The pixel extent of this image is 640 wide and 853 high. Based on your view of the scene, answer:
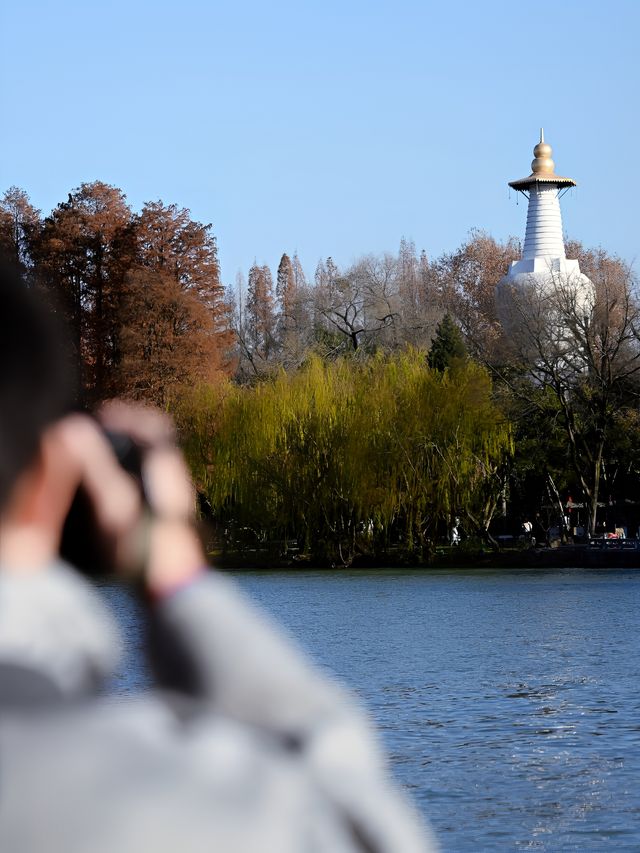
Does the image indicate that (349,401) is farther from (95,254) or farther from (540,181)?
(540,181)

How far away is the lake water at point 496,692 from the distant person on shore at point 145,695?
42mm

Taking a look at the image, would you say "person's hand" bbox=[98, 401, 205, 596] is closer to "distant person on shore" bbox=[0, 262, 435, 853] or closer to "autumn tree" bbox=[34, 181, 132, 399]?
"distant person on shore" bbox=[0, 262, 435, 853]

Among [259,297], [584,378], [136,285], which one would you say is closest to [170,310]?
[136,285]

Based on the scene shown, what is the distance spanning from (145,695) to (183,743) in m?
0.08

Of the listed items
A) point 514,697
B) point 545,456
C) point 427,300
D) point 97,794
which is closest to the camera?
point 97,794

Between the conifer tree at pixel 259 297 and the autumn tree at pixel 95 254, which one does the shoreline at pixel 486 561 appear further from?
the conifer tree at pixel 259 297

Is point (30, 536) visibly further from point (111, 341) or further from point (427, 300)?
point (427, 300)

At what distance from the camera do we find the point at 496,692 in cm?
1706

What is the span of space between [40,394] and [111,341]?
53141mm

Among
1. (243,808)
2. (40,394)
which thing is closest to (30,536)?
(40,394)

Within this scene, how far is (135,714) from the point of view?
2.50ft

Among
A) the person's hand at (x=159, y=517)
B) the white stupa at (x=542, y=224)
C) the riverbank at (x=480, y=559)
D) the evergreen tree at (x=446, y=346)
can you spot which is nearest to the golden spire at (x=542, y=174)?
the white stupa at (x=542, y=224)

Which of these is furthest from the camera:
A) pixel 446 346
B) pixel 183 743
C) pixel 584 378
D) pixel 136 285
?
pixel 446 346

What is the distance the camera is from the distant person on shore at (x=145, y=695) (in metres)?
0.72
